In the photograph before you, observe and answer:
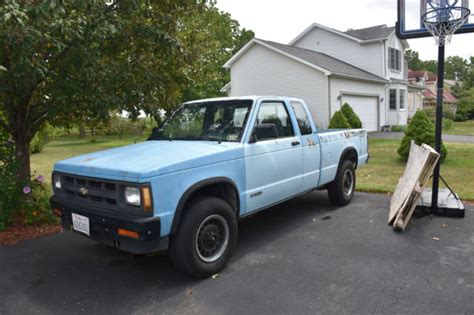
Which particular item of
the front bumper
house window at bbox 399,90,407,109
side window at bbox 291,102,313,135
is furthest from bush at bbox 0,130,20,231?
house window at bbox 399,90,407,109

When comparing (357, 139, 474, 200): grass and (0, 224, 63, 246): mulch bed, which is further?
(357, 139, 474, 200): grass

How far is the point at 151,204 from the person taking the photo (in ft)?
10.8

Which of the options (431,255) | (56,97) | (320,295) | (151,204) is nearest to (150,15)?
(56,97)

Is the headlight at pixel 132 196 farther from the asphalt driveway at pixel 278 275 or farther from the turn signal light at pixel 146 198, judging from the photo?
the asphalt driveway at pixel 278 275

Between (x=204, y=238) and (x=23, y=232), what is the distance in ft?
10.7

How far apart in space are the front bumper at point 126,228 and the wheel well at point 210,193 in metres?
0.22

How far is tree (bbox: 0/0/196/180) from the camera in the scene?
4.18 meters

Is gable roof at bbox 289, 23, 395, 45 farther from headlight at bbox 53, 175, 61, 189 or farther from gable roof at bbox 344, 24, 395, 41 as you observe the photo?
headlight at bbox 53, 175, 61, 189

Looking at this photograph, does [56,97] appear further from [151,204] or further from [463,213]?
[463,213]

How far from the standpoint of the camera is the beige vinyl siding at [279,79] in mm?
19344

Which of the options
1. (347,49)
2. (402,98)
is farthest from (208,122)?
(402,98)

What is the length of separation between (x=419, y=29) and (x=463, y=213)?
289 centimetres

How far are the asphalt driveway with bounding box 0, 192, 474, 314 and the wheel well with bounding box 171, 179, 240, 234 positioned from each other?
0.68 m

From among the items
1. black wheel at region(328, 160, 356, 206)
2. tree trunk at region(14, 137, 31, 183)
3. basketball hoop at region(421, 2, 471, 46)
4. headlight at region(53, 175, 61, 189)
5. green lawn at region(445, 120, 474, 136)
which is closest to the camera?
headlight at region(53, 175, 61, 189)
